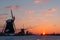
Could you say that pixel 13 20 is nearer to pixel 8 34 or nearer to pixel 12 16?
pixel 12 16

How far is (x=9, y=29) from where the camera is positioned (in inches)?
6826

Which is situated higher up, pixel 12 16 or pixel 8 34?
pixel 12 16

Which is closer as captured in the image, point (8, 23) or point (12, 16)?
point (8, 23)

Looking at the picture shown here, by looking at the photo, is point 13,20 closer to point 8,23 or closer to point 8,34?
point 8,23

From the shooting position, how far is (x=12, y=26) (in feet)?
561

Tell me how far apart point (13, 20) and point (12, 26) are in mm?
4576

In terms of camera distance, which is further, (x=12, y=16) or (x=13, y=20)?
(x=12, y=16)

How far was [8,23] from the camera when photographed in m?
167

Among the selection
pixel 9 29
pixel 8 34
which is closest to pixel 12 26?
pixel 9 29

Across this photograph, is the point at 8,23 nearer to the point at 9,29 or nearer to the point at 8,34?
the point at 9,29

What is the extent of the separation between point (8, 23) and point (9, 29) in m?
7.58

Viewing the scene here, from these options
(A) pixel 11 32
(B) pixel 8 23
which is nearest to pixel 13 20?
(B) pixel 8 23

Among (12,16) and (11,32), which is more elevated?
(12,16)

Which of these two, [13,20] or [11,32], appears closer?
[13,20]
